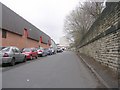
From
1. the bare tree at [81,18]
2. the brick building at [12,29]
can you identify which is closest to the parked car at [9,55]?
the brick building at [12,29]

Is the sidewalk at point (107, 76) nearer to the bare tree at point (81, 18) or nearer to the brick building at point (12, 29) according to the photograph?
the brick building at point (12, 29)

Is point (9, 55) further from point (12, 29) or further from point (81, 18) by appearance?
point (81, 18)

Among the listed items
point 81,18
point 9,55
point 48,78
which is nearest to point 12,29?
point 9,55

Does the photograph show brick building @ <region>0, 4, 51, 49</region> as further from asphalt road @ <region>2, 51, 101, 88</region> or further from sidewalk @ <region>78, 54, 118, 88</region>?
sidewalk @ <region>78, 54, 118, 88</region>

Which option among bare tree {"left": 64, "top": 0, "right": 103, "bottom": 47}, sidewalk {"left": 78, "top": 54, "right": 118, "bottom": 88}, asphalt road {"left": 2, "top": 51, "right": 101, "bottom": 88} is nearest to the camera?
sidewalk {"left": 78, "top": 54, "right": 118, "bottom": 88}

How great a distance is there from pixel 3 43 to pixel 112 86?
27079mm

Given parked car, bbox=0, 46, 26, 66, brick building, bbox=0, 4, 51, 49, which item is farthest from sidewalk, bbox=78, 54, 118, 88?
brick building, bbox=0, 4, 51, 49

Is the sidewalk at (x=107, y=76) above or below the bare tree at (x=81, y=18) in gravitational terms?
below

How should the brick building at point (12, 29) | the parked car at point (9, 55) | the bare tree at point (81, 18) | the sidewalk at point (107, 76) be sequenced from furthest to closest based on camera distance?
the bare tree at point (81, 18), the brick building at point (12, 29), the parked car at point (9, 55), the sidewalk at point (107, 76)

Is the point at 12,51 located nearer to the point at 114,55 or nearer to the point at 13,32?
the point at 114,55

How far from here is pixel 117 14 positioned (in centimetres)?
1109

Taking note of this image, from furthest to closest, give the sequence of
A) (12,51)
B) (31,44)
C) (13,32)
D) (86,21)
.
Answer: (86,21)
(31,44)
(13,32)
(12,51)

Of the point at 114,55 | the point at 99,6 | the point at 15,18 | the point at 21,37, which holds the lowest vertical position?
the point at 114,55

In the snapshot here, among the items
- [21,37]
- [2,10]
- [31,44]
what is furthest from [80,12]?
[2,10]
